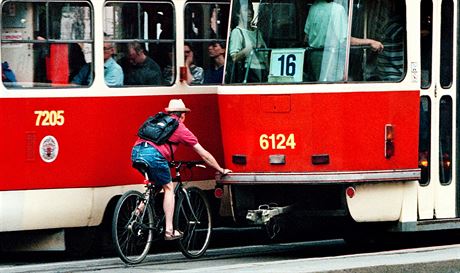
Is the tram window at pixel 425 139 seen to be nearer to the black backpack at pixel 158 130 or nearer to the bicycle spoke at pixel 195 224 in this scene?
the bicycle spoke at pixel 195 224

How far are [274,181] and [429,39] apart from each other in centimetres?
219

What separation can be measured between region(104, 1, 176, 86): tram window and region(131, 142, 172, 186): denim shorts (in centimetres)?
108

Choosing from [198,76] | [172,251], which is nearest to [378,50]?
[198,76]

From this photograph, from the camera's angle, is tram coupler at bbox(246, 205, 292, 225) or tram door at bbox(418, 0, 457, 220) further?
tram door at bbox(418, 0, 457, 220)

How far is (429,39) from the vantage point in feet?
48.2

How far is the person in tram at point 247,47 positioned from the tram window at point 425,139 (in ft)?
5.42

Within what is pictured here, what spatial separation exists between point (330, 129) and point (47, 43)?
9.58ft

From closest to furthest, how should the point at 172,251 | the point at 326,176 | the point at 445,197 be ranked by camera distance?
1. the point at 326,176
2. the point at 445,197
3. the point at 172,251

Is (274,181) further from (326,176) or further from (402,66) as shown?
(402,66)

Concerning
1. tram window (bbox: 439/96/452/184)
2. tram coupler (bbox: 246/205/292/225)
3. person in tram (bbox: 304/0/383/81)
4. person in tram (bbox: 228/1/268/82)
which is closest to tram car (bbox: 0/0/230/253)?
person in tram (bbox: 228/1/268/82)

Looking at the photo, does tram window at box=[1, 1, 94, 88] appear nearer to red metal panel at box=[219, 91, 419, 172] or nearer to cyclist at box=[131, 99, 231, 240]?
cyclist at box=[131, 99, 231, 240]

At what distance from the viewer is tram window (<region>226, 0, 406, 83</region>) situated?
1407 cm

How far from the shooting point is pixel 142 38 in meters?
15.2

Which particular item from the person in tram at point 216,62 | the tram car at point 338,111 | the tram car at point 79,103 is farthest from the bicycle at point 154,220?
the person in tram at point 216,62
